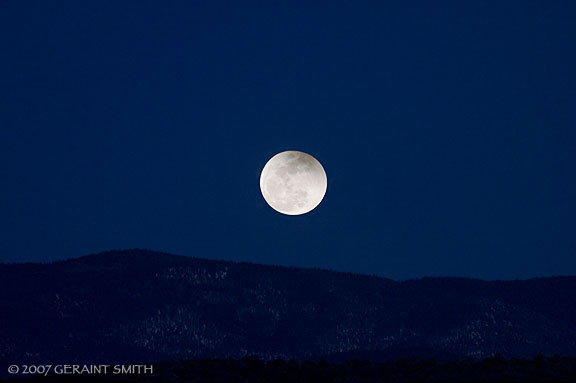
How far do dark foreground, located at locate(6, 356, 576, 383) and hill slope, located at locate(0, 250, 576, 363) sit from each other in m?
38.7

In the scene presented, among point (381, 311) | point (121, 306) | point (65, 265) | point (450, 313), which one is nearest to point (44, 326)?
point (121, 306)

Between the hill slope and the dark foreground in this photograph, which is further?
the hill slope

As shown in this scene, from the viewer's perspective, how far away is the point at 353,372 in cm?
3158

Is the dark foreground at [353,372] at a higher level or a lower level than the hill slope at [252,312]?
lower

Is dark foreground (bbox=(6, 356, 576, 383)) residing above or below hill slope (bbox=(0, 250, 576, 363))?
below

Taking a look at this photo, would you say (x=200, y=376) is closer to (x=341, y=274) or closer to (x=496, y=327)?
(x=496, y=327)

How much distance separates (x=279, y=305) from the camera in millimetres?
97312

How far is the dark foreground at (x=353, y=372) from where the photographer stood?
3005cm

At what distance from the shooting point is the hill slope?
82312mm

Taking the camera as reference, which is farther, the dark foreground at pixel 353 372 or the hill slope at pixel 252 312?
the hill slope at pixel 252 312

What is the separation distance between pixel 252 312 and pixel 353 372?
213 ft

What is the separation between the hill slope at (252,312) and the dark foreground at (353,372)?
38744 millimetres

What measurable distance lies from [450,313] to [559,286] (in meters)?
19.3

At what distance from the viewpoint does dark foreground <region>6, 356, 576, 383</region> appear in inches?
1183
